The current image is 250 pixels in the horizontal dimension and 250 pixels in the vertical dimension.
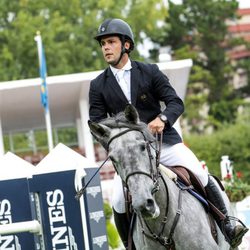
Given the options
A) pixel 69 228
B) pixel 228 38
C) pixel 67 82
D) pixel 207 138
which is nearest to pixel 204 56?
pixel 228 38

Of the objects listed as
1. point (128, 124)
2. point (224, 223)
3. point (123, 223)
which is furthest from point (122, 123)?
point (224, 223)

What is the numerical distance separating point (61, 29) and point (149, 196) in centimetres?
4239

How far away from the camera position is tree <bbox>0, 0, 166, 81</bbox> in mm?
47312

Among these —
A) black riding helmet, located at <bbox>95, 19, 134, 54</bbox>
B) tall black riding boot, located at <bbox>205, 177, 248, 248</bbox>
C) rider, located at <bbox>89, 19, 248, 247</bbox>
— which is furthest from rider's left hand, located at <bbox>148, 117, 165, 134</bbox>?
tall black riding boot, located at <bbox>205, 177, 248, 248</bbox>

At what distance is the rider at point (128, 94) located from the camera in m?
7.30

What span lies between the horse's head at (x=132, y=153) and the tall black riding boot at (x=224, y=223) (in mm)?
1496

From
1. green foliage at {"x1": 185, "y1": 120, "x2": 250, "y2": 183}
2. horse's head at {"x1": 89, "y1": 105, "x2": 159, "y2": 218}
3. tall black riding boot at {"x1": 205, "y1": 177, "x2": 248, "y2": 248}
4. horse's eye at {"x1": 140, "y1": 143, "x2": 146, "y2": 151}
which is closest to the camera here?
horse's head at {"x1": 89, "y1": 105, "x2": 159, "y2": 218}

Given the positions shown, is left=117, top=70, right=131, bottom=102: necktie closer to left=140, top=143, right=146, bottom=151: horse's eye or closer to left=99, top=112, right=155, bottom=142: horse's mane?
left=99, top=112, right=155, bottom=142: horse's mane

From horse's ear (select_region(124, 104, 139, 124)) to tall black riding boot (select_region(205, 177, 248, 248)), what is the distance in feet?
5.24

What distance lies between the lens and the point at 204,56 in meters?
66.4

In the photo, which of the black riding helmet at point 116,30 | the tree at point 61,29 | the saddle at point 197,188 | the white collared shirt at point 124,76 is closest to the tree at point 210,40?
the tree at point 61,29

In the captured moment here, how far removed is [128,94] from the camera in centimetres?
738

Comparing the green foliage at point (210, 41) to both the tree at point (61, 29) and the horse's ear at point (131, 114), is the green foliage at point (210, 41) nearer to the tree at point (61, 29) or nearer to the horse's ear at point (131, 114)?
the tree at point (61, 29)

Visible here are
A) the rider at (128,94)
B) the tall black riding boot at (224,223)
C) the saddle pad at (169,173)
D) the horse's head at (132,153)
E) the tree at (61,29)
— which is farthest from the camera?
the tree at (61,29)
